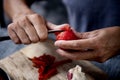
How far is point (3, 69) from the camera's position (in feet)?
3.18

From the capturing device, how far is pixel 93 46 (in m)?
0.89

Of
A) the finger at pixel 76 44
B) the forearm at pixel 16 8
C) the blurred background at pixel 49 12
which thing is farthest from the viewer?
the blurred background at pixel 49 12

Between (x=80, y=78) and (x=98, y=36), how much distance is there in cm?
15

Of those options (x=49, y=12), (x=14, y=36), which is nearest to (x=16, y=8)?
(x=14, y=36)

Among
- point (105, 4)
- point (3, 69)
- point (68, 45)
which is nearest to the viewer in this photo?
point (68, 45)

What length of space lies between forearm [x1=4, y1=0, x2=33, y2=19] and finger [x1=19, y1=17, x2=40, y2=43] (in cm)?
12

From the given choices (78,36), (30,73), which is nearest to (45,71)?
(30,73)

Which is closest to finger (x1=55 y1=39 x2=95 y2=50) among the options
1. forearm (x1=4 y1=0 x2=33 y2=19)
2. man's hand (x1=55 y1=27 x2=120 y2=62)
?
man's hand (x1=55 y1=27 x2=120 y2=62)

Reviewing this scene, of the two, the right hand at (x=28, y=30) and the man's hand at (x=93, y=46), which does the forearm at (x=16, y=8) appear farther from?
the man's hand at (x=93, y=46)

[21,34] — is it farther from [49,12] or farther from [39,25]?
[49,12]

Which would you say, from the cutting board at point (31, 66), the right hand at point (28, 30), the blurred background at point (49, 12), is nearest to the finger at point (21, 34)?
Answer: the right hand at point (28, 30)

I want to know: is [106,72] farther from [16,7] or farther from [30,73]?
[16,7]

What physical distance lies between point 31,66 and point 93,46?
24cm

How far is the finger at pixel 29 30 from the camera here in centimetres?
93
